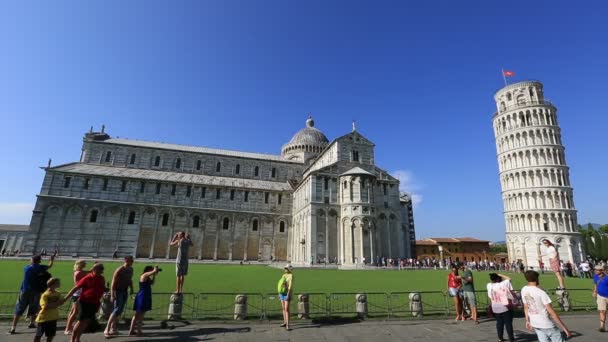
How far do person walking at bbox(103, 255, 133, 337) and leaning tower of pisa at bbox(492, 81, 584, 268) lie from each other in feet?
154

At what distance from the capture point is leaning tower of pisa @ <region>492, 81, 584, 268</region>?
38781 mm

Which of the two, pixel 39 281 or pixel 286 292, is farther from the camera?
pixel 286 292

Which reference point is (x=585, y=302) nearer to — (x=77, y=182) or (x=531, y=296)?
(x=531, y=296)

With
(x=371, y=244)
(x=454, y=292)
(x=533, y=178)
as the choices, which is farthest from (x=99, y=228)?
(x=533, y=178)

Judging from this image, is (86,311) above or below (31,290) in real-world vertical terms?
below

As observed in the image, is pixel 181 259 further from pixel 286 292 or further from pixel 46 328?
pixel 46 328

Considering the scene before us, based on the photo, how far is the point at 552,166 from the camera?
1596 inches

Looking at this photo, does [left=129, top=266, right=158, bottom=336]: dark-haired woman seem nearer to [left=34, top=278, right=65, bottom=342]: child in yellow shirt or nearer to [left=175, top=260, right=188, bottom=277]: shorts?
[left=34, top=278, right=65, bottom=342]: child in yellow shirt

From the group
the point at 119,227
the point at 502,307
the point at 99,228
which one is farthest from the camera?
the point at 119,227

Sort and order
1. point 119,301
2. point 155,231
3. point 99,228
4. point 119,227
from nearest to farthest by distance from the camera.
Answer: point 119,301 → point 99,228 → point 119,227 → point 155,231

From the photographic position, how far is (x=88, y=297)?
19.6 feet

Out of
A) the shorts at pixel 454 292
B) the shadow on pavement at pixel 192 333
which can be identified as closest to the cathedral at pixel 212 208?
the shorts at pixel 454 292

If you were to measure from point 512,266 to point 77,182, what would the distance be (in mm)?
53682

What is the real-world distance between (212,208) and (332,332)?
107ft
